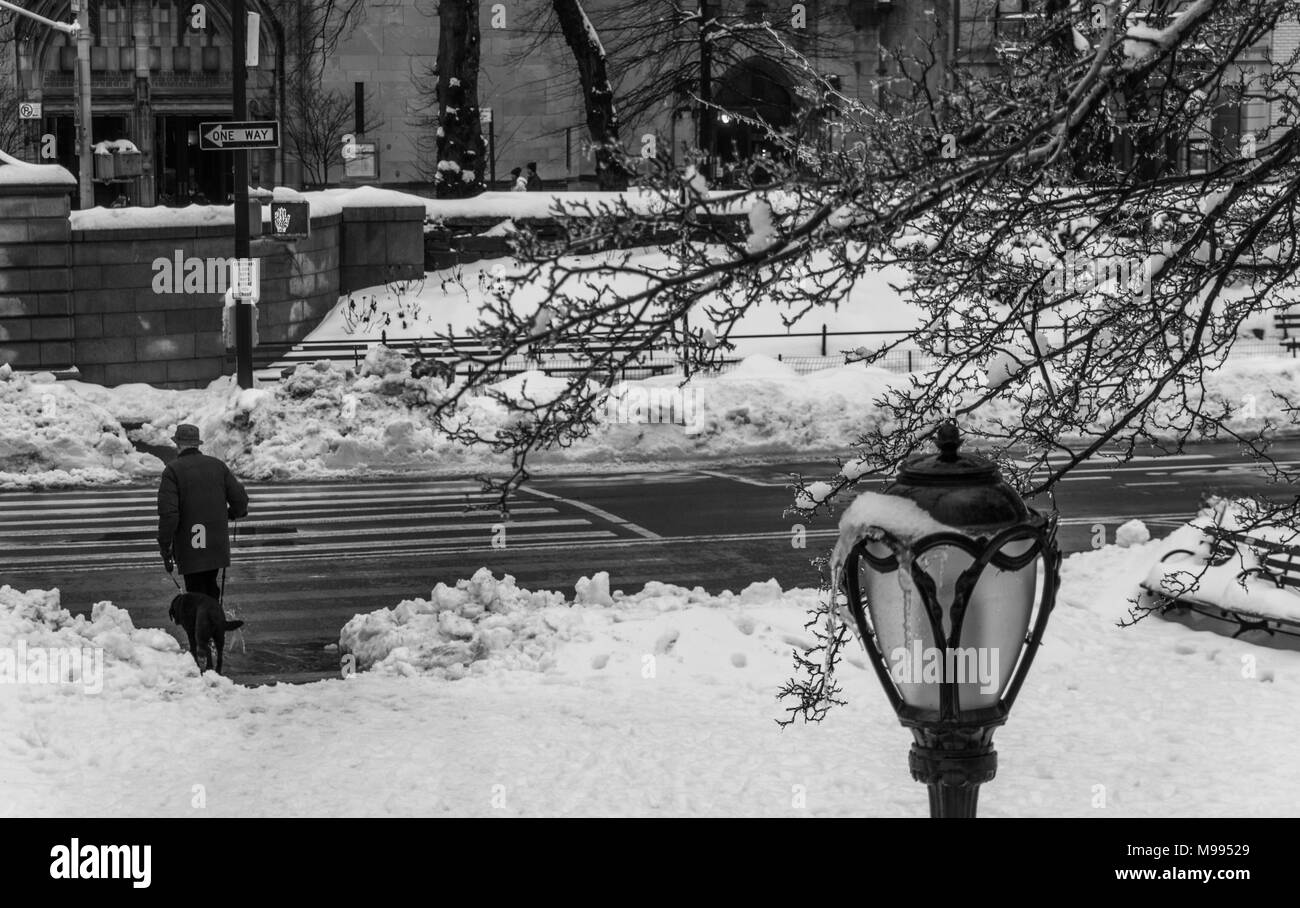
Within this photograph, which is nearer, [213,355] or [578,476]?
[578,476]

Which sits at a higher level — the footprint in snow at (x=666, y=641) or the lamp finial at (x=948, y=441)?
the lamp finial at (x=948, y=441)

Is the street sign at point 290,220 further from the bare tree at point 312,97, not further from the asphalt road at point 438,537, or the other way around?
the bare tree at point 312,97

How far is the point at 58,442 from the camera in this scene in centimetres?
2414

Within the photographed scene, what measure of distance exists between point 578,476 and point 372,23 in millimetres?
30548

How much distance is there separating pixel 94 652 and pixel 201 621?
981mm

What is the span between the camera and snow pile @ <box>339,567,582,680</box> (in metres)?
11.9

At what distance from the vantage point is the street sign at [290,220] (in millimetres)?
31109

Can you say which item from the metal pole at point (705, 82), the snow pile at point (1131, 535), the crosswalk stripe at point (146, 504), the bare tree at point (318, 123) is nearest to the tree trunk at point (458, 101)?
the metal pole at point (705, 82)

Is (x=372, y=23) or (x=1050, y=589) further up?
(x=372, y=23)

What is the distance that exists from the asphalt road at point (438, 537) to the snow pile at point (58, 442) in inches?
37.2

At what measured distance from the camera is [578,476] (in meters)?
23.8

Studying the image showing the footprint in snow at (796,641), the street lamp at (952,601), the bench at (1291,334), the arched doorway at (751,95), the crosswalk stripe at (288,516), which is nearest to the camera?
the street lamp at (952,601)
